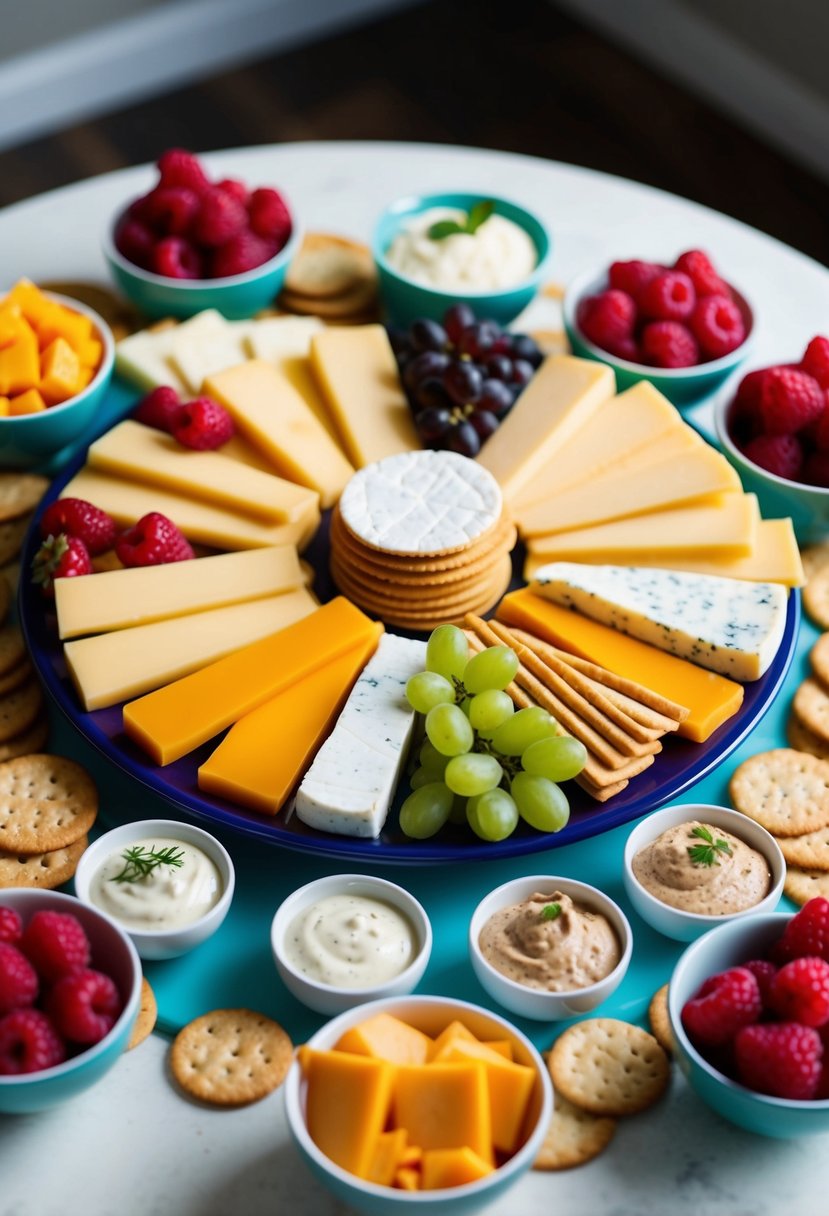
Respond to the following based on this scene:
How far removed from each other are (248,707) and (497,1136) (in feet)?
2.82

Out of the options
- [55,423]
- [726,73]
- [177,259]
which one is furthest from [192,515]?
[726,73]

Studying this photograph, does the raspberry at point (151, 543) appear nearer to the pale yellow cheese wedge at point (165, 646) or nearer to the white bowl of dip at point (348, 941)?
the pale yellow cheese wedge at point (165, 646)

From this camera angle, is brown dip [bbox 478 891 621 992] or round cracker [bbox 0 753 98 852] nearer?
brown dip [bbox 478 891 621 992]

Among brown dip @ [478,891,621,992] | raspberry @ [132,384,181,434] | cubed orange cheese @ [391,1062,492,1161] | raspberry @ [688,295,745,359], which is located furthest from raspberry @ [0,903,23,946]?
raspberry @ [688,295,745,359]

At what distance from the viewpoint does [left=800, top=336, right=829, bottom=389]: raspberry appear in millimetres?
2695

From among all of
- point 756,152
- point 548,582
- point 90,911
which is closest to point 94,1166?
point 90,911

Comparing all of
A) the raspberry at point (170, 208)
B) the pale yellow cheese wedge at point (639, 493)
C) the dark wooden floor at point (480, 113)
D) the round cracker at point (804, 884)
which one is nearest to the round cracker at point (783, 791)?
the round cracker at point (804, 884)

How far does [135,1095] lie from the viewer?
186 cm

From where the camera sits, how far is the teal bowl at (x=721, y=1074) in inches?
66.5

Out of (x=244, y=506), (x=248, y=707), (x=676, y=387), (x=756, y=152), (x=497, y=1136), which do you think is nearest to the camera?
(x=497, y=1136)

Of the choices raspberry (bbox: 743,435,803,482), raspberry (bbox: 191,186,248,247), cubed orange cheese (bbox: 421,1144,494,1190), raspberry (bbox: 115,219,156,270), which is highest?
raspberry (bbox: 743,435,803,482)

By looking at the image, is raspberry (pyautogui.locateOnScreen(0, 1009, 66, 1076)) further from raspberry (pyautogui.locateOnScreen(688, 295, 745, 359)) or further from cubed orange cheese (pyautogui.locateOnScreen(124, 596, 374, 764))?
raspberry (pyautogui.locateOnScreen(688, 295, 745, 359))

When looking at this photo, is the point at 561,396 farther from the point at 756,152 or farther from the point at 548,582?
Answer: the point at 756,152

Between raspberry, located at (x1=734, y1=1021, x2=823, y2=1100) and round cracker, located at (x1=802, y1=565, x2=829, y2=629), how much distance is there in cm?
102
